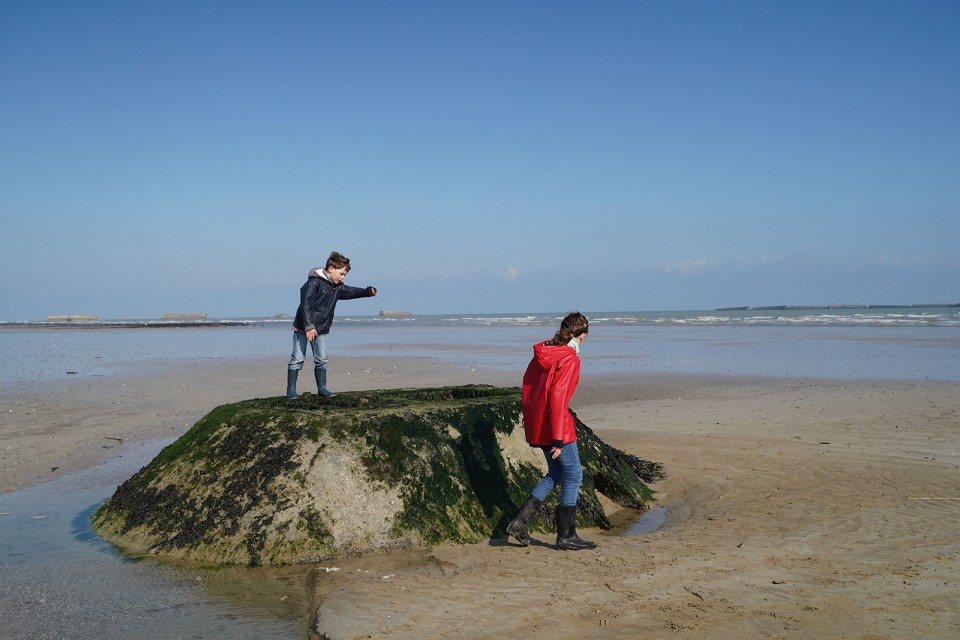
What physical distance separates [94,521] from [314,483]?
2470mm

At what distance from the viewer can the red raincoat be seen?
20.2 ft

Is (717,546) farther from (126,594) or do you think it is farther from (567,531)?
(126,594)

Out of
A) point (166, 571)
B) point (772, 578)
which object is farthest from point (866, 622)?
point (166, 571)

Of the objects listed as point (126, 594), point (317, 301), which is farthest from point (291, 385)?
point (126, 594)

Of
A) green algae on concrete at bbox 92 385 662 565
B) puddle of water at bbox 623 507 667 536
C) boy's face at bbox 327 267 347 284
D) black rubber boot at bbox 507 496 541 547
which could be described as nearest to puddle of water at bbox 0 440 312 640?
green algae on concrete at bbox 92 385 662 565

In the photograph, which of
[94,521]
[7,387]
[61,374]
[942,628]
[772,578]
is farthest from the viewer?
[61,374]

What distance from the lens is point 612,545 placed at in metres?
6.51

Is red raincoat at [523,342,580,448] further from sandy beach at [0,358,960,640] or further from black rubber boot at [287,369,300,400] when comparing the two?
black rubber boot at [287,369,300,400]

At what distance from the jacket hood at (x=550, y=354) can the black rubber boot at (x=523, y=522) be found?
3.96 feet

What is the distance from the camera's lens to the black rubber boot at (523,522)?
21.0 ft

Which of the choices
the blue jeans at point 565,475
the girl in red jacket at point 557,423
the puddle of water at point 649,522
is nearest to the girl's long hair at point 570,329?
the girl in red jacket at point 557,423

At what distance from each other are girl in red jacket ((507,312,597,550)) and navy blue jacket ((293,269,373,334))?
9.81ft

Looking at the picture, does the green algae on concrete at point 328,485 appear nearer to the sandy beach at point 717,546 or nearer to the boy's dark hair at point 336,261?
the sandy beach at point 717,546

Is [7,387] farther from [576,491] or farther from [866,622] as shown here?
[866,622]
